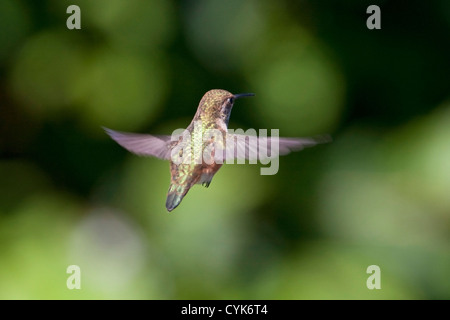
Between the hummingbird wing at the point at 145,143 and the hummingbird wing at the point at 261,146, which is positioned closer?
the hummingbird wing at the point at 261,146

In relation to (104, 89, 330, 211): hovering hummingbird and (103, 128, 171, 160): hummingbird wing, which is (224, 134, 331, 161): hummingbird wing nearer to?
(104, 89, 330, 211): hovering hummingbird

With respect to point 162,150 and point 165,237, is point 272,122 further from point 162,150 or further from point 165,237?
point 162,150

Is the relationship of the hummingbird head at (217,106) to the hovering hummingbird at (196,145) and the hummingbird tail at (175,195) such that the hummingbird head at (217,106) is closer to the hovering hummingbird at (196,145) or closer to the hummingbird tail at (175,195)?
the hovering hummingbird at (196,145)

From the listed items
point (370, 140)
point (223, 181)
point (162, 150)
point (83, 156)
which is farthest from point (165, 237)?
point (162, 150)

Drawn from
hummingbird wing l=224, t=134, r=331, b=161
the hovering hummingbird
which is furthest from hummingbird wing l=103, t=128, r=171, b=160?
hummingbird wing l=224, t=134, r=331, b=161

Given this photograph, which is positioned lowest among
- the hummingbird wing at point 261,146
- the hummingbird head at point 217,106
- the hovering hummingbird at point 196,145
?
the hummingbird wing at point 261,146

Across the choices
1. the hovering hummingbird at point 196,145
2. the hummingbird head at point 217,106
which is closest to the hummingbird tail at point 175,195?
the hovering hummingbird at point 196,145

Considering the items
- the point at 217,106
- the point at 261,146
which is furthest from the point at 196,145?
the point at 261,146
